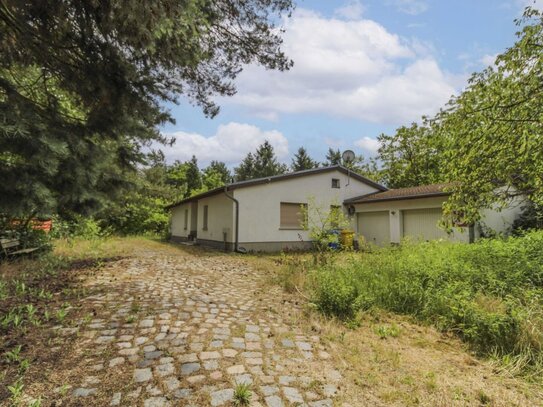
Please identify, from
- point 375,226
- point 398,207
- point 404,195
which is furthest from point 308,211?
point 404,195

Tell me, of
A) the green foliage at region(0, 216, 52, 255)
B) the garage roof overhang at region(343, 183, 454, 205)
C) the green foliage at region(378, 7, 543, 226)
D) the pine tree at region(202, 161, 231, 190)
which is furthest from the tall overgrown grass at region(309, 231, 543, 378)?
the pine tree at region(202, 161, 231, 190)

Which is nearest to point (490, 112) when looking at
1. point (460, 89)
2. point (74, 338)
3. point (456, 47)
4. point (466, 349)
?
point (460, 89)

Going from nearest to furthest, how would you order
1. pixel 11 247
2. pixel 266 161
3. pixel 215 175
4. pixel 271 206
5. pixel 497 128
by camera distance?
pixel 497 128, pixel 11 247, pixel 271 206, pixel 215 175, pixel 266 161

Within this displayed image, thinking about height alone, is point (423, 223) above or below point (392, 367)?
above

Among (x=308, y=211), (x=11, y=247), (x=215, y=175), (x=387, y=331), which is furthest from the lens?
(x=215, y=175)

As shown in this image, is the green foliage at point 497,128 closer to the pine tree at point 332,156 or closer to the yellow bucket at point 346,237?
the yellow bucket at point 346,237

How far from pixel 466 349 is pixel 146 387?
352cm

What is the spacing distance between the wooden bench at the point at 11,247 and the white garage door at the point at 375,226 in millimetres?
12555

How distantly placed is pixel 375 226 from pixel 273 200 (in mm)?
5276

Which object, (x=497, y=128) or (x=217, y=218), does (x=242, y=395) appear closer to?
(x=497, y=128)

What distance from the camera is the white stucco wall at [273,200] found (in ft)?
A: 43.4

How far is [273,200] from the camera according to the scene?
1391 cm

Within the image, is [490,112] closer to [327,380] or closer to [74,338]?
[327,380]

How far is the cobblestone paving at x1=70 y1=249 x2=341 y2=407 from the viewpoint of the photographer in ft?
8.50
